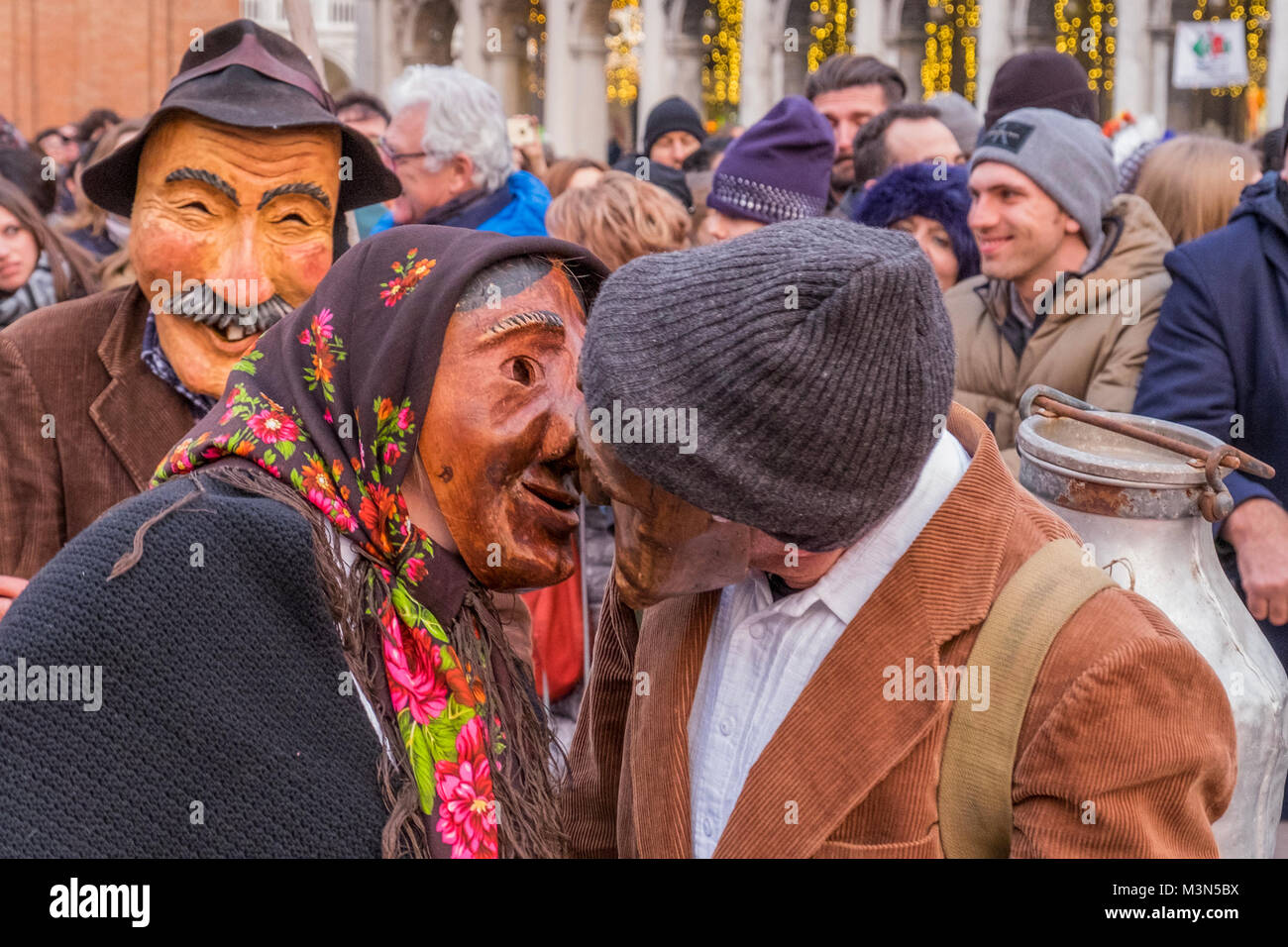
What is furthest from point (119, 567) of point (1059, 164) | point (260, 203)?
point (1059, 164)

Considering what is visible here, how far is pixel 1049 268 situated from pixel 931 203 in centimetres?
83

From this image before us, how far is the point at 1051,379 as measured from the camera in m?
4.00

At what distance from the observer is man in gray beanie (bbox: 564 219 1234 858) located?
153 centimetres

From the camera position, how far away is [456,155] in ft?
16.5

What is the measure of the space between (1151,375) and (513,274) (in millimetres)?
2374

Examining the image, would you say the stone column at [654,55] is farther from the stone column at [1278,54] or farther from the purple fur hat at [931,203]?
the purple fur hat at [931,203]

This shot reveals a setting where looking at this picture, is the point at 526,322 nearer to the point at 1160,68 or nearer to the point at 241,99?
the point at 241,99

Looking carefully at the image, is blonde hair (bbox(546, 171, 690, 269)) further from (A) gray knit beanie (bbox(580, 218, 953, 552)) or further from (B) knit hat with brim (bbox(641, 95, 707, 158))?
(B) knit hat with brim (bbox(641, 95, 707, 158))

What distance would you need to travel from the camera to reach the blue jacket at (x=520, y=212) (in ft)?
16.4

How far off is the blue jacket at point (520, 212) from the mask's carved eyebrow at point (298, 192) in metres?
1.93

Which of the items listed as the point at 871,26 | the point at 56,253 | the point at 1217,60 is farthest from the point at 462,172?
the point at 871,26

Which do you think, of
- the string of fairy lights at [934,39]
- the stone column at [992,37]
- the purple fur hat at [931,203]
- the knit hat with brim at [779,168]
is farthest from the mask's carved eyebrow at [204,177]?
the stone column at [992,37]

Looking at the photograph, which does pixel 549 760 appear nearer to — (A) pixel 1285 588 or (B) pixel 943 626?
(B) pixel 943 626

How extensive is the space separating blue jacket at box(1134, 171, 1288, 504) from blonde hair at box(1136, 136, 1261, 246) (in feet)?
4.22
